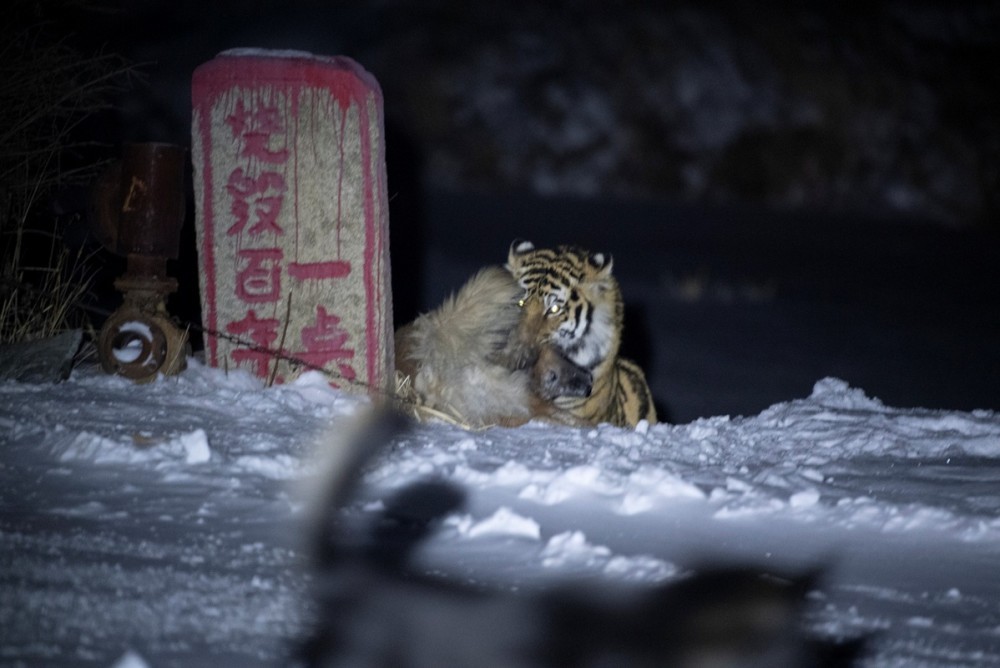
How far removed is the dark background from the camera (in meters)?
12.9

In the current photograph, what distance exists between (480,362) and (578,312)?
0.63 metres

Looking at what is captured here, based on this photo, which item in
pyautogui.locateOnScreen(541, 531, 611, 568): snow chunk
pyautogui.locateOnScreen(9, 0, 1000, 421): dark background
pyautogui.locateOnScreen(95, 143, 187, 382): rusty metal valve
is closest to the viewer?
pyautogui.locateOnScreen(541, 531, 611, 568): snow chunk

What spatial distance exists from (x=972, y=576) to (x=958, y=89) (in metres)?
21.1

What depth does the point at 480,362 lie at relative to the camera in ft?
12.1

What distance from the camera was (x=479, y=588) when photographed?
1936mm

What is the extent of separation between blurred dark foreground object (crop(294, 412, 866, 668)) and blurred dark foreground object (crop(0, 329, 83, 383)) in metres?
1.63

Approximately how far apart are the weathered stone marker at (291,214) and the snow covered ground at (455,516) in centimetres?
25

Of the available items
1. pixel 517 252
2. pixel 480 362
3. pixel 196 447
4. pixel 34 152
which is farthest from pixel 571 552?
pixel 34 152

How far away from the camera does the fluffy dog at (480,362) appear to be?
3670 millimetres

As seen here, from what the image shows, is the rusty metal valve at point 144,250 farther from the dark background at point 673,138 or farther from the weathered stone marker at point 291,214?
the dark background at point 673,138

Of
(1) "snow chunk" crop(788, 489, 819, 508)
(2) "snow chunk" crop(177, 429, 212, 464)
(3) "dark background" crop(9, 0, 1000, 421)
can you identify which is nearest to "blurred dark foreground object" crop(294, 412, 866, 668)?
(1) "snow chunk" crop(788, 489, 819, 508)

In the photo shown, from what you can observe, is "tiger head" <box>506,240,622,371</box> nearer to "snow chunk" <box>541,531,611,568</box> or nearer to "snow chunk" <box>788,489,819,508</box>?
"snow chunk" <box>788,489,819,508</box>

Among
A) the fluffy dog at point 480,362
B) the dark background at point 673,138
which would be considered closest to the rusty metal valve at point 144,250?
the fluffy dog at point 480,362

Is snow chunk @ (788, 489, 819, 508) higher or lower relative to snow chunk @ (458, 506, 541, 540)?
higher
